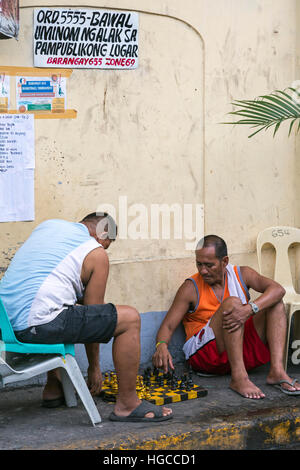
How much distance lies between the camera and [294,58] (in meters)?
6.09

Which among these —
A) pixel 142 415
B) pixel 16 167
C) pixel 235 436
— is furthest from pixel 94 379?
pixel 16 167

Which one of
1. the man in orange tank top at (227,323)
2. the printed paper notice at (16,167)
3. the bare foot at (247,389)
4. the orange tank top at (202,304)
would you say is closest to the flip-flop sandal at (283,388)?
the man in orange tank top at (227,323)

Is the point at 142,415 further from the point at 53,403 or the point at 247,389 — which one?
the point at 247,389

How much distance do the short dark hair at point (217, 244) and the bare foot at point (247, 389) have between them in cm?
96

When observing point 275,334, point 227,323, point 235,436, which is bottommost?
point 235,436

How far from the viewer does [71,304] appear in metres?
4.21

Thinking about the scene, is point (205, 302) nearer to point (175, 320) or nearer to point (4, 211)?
point (175, 320)

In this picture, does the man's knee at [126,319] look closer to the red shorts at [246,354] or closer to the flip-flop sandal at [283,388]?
the red shorts at [246,354]

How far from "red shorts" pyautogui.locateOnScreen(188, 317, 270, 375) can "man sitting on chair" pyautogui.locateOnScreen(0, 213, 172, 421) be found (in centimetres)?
99

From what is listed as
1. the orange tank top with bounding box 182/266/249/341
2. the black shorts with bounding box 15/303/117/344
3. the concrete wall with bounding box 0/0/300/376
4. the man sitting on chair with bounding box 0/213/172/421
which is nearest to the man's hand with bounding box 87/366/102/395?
the man sitting on chair with bounding box 0/213/172/421

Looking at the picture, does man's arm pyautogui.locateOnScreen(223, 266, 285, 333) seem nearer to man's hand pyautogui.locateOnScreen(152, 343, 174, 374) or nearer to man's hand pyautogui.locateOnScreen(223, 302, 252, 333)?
man's hand pyautogui.locateOnScreen(223, 302, 252, 333)

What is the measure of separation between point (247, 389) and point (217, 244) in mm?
1115

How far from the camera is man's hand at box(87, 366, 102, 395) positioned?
455cm
